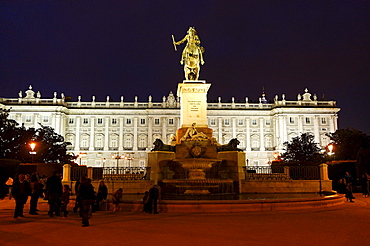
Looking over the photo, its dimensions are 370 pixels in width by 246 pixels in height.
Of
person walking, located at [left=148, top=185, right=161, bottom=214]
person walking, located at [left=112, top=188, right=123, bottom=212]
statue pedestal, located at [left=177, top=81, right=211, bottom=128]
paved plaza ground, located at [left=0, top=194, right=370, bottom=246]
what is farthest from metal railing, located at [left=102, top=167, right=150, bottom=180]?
paved plaza ground, located at [left=0, top=194, right=370, bottom=246]

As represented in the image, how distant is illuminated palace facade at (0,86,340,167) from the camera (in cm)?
10025

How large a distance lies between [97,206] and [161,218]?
12.7 feet

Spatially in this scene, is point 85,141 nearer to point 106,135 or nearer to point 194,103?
point 106,135

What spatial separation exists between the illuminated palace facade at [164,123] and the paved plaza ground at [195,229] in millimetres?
87979

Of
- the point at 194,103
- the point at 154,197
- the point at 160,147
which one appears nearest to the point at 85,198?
the point at 154,197

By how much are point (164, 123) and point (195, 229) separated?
9294 centimetres

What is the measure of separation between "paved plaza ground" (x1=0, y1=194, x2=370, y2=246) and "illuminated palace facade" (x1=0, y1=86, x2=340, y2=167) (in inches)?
3464

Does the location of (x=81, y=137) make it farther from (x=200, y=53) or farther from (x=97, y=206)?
(x=97, y=206)

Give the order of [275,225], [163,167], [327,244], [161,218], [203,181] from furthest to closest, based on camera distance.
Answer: [163,167], [203,181], [161,218], [275,225], [327,244]

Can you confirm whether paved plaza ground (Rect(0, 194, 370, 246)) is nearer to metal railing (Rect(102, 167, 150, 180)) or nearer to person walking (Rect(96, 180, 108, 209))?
person walking (Rect(96, 180, 108, 209))

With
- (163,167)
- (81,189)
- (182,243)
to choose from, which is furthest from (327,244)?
(163,167)

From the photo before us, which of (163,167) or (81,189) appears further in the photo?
(163,167)

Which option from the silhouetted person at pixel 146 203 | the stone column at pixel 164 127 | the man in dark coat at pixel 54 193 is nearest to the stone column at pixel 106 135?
the stone column at pixel 164 127

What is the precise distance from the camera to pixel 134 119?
10288 cm
